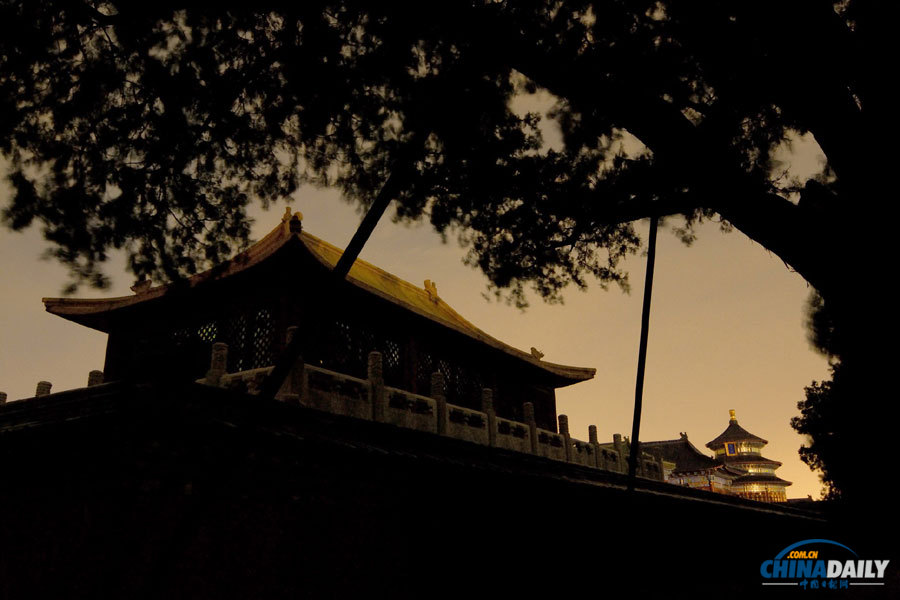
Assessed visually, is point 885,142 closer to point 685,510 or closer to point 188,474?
point 188,474

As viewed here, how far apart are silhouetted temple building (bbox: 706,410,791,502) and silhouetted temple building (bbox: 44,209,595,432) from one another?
42137 mm

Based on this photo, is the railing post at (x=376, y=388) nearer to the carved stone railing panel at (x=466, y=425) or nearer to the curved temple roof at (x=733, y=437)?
the carved stone railing panel at (x=466, y=425)

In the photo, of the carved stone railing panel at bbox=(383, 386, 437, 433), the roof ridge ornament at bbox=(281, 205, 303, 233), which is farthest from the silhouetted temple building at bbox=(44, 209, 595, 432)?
the carved stone railing panel at bbox=(383, 386, 437, 433)

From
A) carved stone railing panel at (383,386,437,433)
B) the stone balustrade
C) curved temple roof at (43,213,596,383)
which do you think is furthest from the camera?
curved temple roof at (43,213,596,383)

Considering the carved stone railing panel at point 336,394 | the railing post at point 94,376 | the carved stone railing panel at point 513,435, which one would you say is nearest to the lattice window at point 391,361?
the carved stone railing panel at point 513,435

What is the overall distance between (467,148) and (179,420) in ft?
9.85

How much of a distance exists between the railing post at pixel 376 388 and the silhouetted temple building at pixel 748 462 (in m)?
46.0

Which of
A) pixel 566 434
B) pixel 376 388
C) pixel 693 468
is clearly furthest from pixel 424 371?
pixel 693 468

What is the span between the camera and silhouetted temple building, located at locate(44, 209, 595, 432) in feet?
34.0

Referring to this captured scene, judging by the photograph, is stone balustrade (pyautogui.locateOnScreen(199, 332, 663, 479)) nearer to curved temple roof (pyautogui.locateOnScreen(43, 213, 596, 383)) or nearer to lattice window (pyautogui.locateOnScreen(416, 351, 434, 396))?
lattice window (pyautogui.locateOnScreen(416, 351, 434, 396))

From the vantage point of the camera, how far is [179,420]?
117 inches

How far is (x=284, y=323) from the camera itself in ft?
33.1

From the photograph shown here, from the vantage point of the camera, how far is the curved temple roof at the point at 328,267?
10320 millimetres

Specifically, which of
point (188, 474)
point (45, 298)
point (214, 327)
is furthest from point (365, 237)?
point (45, 298)
